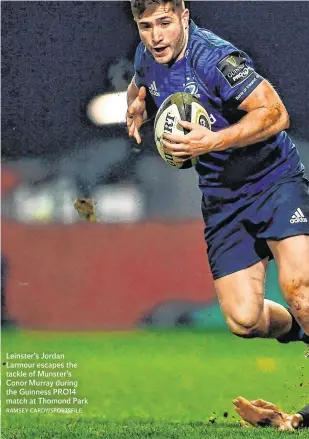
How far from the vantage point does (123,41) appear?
664 centimetres

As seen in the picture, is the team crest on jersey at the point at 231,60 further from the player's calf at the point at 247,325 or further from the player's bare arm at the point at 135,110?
the player's calf at the point at 247,325

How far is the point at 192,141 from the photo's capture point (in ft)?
18.3

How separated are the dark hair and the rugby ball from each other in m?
0.59

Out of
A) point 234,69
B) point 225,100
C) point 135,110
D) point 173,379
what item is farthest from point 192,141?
point 173,379

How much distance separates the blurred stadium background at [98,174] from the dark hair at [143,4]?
0.46m

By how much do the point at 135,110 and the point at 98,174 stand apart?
546 mm

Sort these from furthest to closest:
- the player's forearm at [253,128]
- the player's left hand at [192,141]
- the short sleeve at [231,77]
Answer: the short sleeve at [231,77], the player's forearm at [253,128], the player's left hand at [192,141]

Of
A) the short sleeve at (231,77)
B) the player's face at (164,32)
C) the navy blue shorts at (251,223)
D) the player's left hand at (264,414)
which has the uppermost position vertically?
the player's face at (164,32)

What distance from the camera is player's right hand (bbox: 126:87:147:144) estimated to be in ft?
21.2

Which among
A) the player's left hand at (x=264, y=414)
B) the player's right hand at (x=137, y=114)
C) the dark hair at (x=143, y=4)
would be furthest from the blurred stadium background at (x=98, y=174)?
the player's left hand at (x=264, y=414)

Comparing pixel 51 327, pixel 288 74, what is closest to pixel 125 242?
pixel 51 327

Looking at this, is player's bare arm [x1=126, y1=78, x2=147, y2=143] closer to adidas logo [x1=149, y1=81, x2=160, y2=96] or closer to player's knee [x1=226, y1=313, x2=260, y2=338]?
adidas logo [x1=149, y1=81, x2=160, y2=96]

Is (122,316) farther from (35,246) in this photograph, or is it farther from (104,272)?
(35,246)

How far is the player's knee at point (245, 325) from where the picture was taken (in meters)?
6.21
